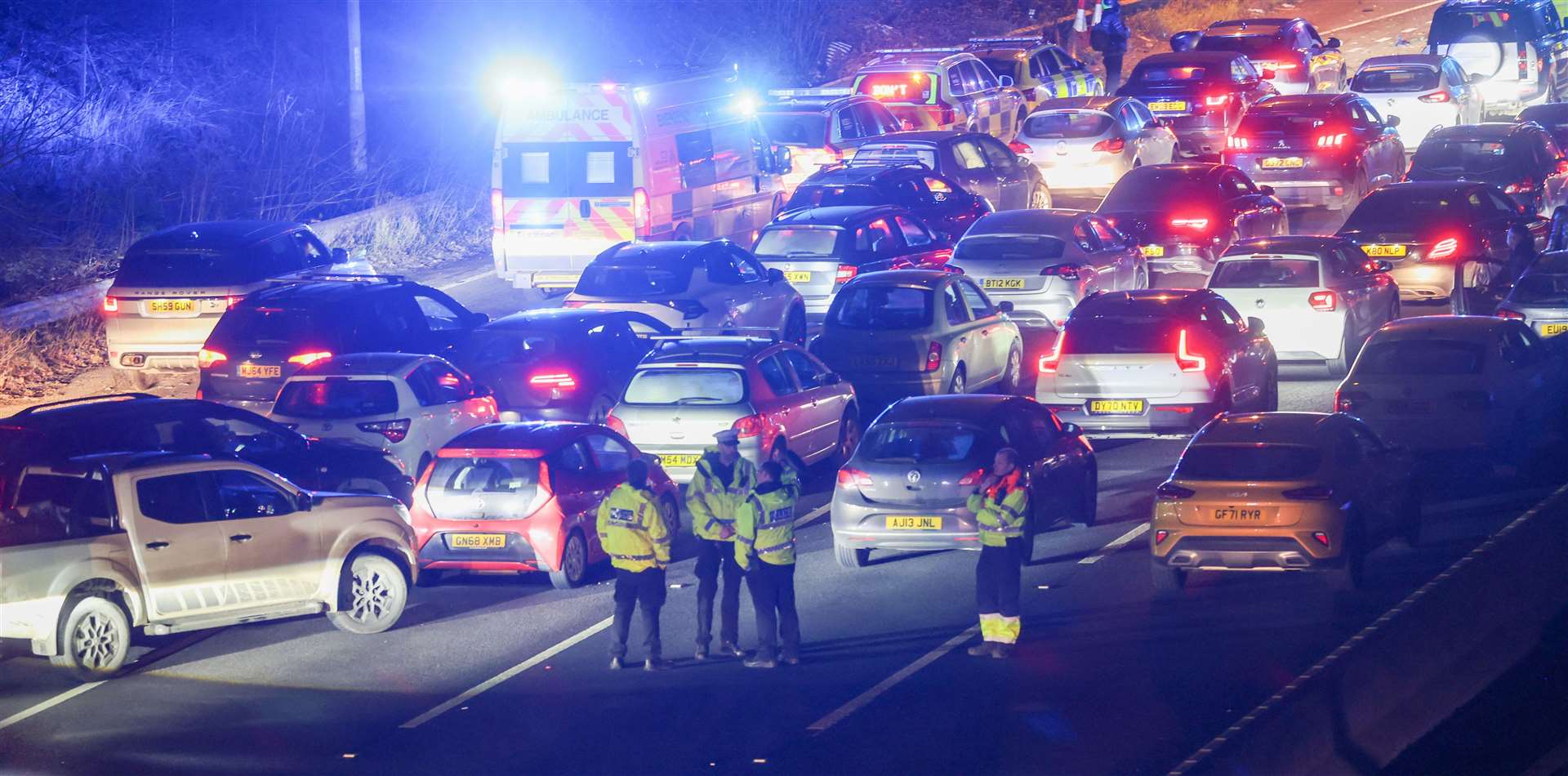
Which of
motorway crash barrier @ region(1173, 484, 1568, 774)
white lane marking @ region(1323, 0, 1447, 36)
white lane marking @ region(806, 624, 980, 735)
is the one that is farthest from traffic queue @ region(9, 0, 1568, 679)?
white lane marking @ region(1323, 0, 1447, 36)

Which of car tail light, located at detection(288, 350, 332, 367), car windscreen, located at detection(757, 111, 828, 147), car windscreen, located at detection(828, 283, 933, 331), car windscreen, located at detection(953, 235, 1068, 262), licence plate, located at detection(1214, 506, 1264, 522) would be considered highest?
car windscreen, located at detection(757, 111, 828, 147)

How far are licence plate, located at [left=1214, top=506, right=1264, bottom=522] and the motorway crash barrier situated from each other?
165 cm

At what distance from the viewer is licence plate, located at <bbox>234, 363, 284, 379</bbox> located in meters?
19.9

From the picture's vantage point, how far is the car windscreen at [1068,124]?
3238 cm

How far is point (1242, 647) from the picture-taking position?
1299cm

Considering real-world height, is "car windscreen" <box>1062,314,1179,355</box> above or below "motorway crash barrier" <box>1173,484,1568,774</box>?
above

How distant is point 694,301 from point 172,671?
9960 mm

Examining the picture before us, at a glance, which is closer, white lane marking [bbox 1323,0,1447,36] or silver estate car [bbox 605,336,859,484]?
silver estate car [bbox 605,336,859,484]

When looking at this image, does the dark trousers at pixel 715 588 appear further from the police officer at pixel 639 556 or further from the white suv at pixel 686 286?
the white suv at pixel 686 286

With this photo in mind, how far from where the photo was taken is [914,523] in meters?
15.1

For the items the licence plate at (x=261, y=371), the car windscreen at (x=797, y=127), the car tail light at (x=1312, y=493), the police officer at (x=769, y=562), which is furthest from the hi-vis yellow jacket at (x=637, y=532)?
the car windscreen at (x=797, y=127)

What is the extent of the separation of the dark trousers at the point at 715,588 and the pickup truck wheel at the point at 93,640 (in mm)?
3917

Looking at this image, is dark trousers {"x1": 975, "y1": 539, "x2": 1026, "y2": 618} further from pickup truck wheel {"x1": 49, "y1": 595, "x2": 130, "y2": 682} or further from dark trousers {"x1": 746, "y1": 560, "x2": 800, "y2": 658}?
pickup truck wheel {"x1": 49, "y1": 595, "x2": 130, "y2": 682}

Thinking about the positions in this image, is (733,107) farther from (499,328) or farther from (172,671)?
(172,671)
